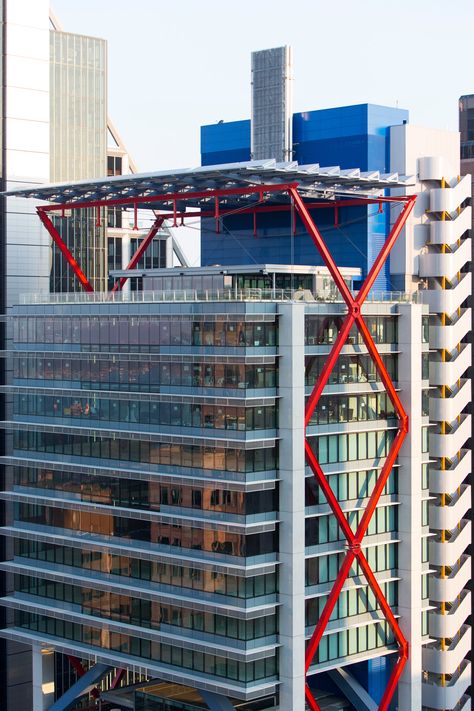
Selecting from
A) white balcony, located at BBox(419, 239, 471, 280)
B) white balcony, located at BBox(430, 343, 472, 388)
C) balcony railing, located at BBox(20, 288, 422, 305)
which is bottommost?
white balcony, located at BBox(430, 343, 472, 388)

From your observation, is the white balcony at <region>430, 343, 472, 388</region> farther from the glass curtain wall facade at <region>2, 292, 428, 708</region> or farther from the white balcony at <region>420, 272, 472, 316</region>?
the glass curtain wall facade at <region>2, 292, 428, 708</region>

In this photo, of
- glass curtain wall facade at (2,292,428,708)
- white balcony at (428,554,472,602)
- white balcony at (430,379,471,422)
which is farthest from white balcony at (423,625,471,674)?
white balcony at (430,379,471,422)

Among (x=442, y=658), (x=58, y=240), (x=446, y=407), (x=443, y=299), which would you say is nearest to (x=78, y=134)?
(x=58, y=240)

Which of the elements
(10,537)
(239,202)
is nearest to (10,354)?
(10,537)

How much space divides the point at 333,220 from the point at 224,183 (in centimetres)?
1771

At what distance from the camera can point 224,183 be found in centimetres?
12281

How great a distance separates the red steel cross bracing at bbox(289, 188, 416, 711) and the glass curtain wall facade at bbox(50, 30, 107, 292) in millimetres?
35146

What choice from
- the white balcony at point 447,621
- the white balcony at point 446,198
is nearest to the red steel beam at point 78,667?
the white balcony at point 447,621

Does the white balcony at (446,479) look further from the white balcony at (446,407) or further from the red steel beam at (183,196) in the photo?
the red steel beam at (183,196)

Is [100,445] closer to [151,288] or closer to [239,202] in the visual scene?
[151,288]

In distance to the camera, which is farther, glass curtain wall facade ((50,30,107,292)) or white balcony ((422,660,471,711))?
glass curtain wall facade ((50,30,107,292))

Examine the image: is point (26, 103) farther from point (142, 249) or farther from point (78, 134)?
point (142, 249)

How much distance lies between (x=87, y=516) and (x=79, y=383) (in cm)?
1167

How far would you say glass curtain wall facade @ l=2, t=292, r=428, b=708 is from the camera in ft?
377
